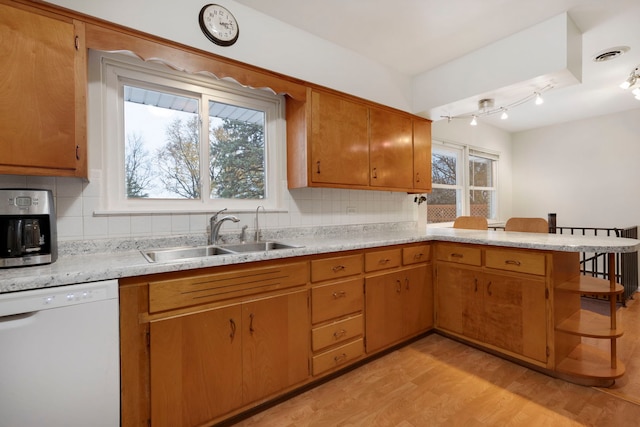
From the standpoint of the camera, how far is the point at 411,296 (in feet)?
8.45

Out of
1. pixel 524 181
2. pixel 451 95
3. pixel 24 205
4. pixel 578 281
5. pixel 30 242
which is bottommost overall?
pixel 578 281

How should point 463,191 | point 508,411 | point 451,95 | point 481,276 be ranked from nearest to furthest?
point 508,411 → point 481,276 → point 451,95 → point 463,191

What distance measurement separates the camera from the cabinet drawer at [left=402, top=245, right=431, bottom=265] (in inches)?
99.3

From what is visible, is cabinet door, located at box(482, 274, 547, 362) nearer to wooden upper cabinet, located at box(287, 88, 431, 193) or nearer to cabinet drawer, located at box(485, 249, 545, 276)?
cabinet drawer, located at box(485, 249, 545, 276)

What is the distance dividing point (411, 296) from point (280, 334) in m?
1.27

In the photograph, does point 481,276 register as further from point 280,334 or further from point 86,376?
point 86,376

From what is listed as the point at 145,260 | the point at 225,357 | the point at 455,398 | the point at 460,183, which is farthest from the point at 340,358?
the point at 460,183

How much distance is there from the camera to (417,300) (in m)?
2.62

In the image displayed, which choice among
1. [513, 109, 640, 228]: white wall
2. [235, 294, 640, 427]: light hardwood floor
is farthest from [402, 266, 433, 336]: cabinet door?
[513, 109, 640, 228]: white wall

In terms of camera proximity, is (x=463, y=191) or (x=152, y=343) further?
(x=463, y=191)

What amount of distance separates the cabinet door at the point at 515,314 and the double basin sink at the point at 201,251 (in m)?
1.58

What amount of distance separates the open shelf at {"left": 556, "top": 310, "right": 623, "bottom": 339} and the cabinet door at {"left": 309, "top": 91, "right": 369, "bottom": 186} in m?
1.78

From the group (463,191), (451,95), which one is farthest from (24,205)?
(463,191)

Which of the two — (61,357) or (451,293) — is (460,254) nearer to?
(451,293)
